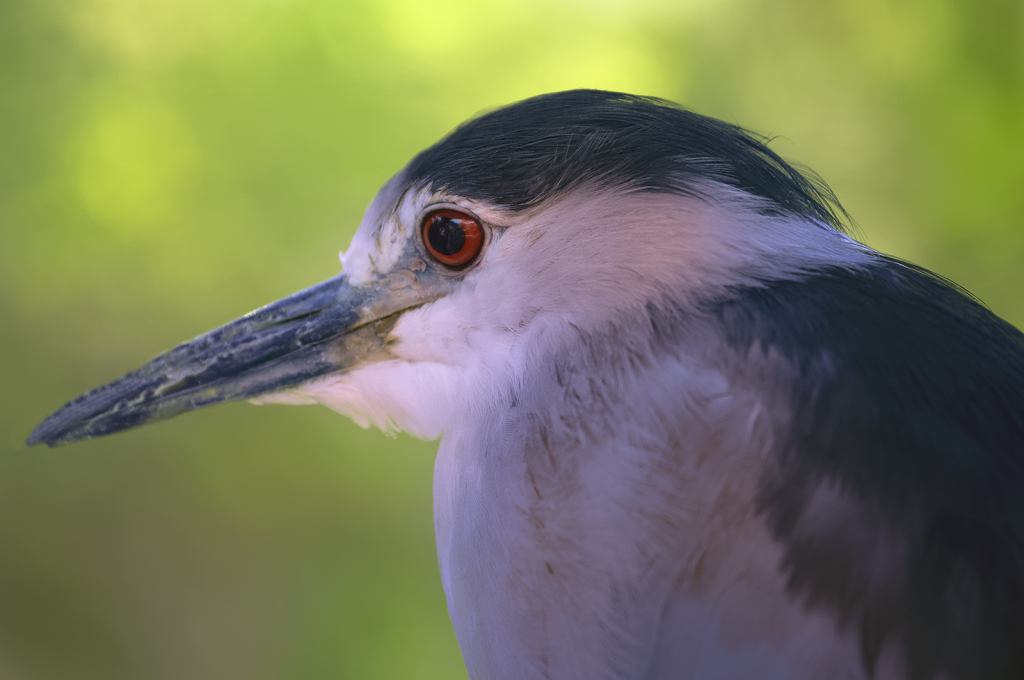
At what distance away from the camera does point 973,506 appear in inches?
14.4

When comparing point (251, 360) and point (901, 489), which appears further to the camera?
point (251, 360)

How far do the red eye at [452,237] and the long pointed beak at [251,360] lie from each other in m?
0.06

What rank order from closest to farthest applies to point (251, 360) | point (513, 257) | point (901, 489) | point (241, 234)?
point (901, 489) → point (513, 257) → point (251, 360) → point (241, 234)

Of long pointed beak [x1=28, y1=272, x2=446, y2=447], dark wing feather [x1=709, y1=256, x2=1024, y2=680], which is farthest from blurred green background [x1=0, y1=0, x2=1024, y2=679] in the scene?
dark wing feather [x1=709, y1=256, x2=1024, y2=680]

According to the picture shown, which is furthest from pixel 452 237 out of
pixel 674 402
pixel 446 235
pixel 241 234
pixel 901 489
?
pixel 241 234

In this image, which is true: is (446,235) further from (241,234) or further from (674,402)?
(241,234)

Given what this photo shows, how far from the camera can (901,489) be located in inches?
14.5

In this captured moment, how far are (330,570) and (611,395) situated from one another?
134cm

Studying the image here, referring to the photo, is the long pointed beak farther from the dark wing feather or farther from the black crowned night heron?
the dark wing feather

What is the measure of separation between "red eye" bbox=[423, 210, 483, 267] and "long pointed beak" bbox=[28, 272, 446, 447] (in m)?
0.06

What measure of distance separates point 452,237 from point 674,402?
23 cm

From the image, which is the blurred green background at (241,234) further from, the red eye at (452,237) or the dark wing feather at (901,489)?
the dark wing feather at (901,489)

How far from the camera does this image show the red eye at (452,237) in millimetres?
542

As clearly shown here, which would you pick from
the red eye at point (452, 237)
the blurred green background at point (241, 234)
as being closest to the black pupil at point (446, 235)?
the red eye at point (452, 237)
